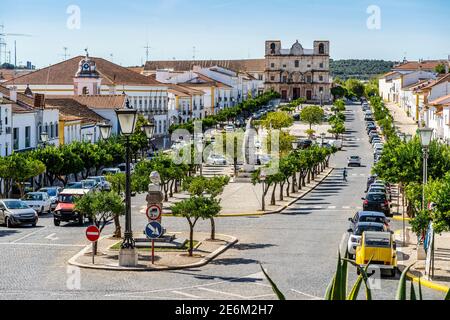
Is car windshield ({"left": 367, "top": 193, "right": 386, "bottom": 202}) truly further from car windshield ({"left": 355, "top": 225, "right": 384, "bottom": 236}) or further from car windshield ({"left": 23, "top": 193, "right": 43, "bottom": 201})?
car windshield ({"left": 23, "top": 193, "right": 43, "bottom": 201})

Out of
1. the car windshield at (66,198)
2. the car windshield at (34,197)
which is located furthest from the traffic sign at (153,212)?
the car windshield at (34,197)

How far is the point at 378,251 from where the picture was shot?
2186 cm

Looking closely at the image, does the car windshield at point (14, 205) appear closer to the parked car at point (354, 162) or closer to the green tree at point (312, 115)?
the parked car at point (354, 162)

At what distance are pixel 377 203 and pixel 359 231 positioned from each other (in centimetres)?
1175

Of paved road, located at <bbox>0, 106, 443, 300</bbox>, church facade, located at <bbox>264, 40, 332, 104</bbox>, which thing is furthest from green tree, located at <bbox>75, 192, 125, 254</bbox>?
church facade, located at <bbox>264, 40, 332, 104</bbox>

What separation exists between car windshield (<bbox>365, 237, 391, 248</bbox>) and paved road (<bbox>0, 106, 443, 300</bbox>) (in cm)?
89

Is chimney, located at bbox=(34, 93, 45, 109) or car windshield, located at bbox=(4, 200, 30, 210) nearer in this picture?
car windshield, located at bbox=(4, 200, 30, 210)

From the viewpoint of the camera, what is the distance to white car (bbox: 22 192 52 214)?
3668cm

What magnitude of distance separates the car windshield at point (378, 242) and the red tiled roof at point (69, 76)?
71.2 m

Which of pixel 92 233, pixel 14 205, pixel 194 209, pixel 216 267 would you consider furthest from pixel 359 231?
pixel 14 205

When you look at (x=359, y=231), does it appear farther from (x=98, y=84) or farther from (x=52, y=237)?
(x=98, y=84)

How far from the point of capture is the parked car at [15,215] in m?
31.5
